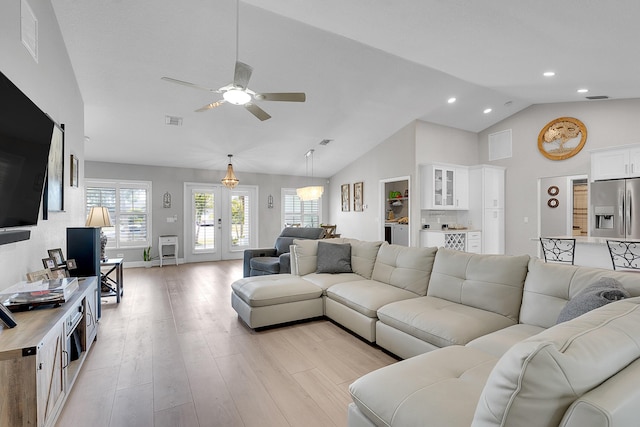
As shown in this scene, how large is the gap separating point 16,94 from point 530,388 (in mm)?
2663

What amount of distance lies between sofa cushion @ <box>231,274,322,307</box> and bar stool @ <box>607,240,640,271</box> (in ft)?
12.4

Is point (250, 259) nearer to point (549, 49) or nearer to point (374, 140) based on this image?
point (374, 140)

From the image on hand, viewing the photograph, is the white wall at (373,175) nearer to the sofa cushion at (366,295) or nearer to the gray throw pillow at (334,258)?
the gray throw pillow at (334,258)

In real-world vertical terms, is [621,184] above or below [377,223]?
above

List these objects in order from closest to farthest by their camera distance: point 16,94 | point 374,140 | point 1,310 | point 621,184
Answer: point 1,310, point 16,94, point 621,184, point 374,140

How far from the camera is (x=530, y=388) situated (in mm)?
785

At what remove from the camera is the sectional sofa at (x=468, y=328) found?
0.78 m

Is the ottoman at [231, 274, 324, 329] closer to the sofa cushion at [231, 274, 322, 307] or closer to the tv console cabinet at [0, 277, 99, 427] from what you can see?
the sofa cushion at [231, 274, 322, 307]

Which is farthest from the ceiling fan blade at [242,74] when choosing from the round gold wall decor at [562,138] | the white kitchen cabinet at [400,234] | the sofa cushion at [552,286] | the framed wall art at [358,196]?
the round gold wall decor at [562,138]

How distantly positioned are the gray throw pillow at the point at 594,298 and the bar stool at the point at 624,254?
2.96 metres

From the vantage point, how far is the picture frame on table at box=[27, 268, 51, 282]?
2.21m

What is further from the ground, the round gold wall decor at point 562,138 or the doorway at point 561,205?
the round gold wall decor at point 562,138

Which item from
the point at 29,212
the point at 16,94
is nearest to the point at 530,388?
the point at 16,94

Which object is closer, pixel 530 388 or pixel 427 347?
pixel 530 388
